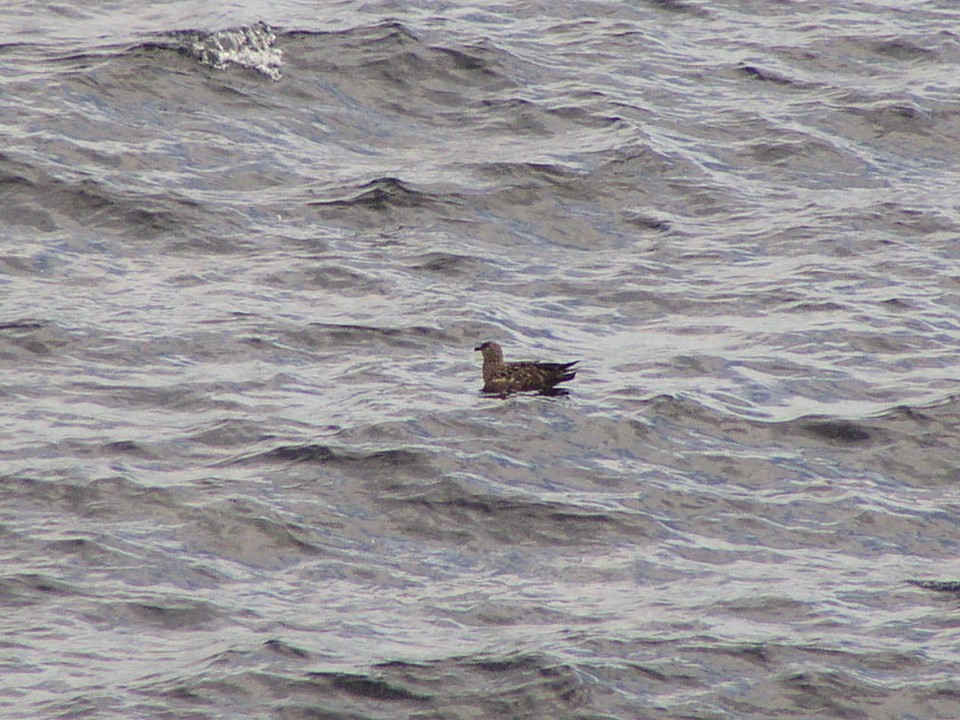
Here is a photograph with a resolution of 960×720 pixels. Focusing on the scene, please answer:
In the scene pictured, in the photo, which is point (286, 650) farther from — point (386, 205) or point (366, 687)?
point (386, 205)

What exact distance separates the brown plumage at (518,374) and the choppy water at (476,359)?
0.19 meters

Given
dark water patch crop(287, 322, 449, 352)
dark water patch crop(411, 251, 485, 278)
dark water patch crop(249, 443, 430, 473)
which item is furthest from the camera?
dark water patch crop(411, 251, 485, 278)

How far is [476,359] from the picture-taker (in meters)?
13.2

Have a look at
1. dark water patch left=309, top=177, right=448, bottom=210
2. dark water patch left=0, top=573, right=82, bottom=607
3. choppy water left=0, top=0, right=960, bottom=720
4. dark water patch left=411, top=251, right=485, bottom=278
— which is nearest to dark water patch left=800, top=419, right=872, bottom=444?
choppy water left=0, top=0, right=960, bottom=720

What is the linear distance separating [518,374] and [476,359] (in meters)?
1.14

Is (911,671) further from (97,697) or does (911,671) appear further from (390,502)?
(97,697)

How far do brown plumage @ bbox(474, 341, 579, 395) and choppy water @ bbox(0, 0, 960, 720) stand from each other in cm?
19

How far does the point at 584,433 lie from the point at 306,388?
80.2 inches

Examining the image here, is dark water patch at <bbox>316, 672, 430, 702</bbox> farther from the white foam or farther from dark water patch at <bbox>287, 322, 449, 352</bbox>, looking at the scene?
the white foam

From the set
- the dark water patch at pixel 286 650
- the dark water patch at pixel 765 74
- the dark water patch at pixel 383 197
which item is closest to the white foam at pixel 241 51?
the dark water patch at pixel 383 197

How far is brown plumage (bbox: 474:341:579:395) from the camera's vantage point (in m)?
12.1

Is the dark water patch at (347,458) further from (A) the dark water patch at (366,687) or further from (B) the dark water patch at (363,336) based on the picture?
(A) the dark water patch at (366,687)

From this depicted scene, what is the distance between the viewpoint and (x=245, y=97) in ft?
57.3

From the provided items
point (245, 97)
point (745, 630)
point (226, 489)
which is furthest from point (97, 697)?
point (245, 97)
